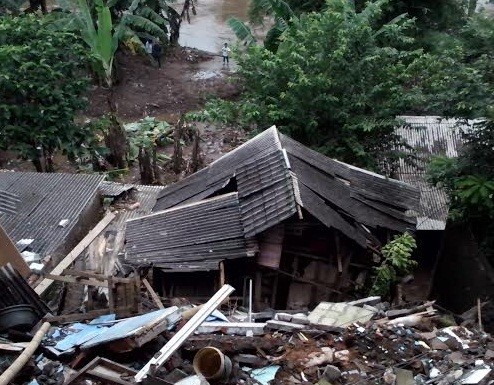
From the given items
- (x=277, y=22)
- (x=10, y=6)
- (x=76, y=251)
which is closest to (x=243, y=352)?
(x=76, y=251)

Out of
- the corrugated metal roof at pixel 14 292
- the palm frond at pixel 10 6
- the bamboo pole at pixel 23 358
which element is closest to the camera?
the bamboo pole at pixel 23 358

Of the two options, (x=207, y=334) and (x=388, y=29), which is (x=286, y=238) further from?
(x=388, y=29)

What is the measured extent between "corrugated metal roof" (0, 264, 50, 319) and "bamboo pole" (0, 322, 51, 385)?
0.60 meters

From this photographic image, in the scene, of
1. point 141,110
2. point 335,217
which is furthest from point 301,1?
point 335,217

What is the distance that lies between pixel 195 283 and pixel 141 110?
13.0m

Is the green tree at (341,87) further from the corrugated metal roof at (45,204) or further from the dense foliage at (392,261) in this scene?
the corrugated metal roof at (45,204)

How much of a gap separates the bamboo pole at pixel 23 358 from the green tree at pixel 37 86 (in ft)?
25.9

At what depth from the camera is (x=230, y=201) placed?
367 inches

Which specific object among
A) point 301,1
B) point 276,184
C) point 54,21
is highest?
point 301,1

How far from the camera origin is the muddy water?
28547 mm

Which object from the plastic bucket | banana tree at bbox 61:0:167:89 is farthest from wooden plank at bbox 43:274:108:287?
banana tree at bbox 61:0:167:89

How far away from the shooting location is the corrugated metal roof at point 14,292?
20.6 ft

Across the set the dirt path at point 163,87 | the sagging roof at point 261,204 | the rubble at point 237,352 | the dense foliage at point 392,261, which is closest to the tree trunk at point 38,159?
the sagging roof at point 261,204

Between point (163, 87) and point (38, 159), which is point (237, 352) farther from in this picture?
point (163, 87)
